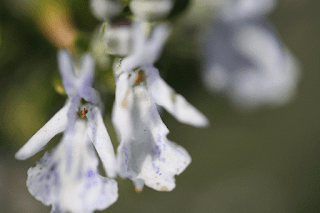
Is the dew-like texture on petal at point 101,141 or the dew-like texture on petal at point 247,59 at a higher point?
the dew-like texture on petal at point 247,59

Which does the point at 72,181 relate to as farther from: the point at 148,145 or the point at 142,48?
the point at 142,48

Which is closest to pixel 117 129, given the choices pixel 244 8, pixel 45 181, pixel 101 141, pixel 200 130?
pixel 101 141

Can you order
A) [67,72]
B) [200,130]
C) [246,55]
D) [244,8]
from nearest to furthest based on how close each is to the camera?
[67,72] < [244,8] < [246,55] < [200,130]

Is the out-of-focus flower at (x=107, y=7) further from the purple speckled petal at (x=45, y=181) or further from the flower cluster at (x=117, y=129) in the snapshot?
the purple speckled petal at (x=45, y=181)

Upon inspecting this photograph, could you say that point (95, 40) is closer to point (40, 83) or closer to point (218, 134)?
point (40, 83)

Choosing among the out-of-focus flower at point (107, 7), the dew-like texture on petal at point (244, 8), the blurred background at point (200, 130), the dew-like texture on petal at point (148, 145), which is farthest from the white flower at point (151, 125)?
the dew-like texture on petal at point (244, 8)

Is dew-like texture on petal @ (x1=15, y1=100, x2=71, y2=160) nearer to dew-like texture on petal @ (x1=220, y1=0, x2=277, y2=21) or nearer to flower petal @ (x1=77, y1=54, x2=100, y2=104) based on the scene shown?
flower petal @ (x1=77, y1=54, x2=100, y2=104)

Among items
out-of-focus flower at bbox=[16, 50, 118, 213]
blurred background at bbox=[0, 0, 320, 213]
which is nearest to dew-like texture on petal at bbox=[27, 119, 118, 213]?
out-of-focus flower at bbox=[16, 50, 118, 213]

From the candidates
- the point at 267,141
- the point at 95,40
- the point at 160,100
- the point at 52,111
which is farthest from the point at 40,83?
the point at 267,141
